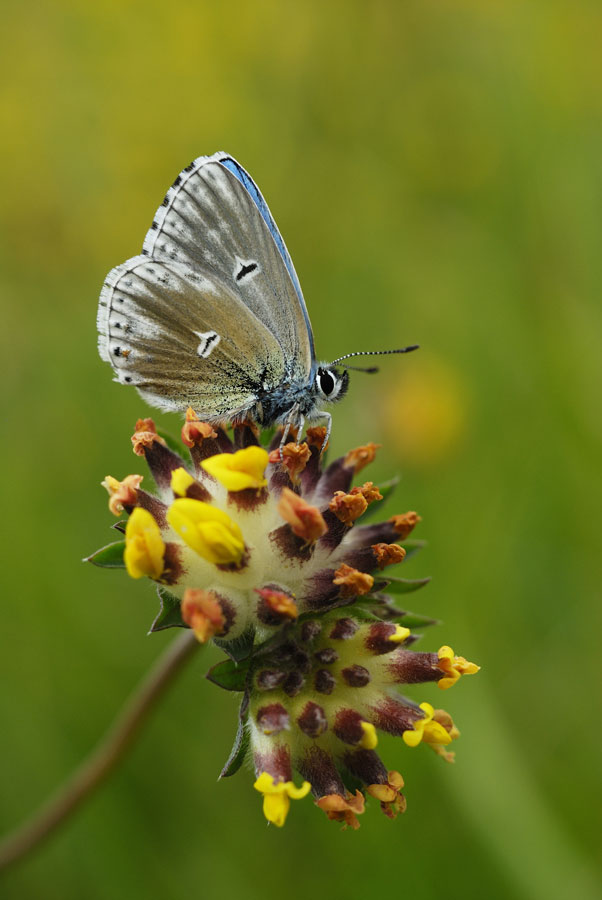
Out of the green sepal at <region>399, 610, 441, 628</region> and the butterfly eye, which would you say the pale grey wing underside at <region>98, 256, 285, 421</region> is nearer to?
the butterfly eye

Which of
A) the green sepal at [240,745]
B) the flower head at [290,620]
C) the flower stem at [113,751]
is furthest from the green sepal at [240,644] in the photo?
the flower stem at [113,751]

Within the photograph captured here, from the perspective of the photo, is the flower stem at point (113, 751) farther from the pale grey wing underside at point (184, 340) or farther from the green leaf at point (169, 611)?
the pale grey wing underside at point (184, 340)

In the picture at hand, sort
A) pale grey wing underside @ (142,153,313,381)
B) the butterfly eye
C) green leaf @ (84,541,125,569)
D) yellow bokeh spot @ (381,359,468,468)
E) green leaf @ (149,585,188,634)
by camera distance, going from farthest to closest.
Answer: yellow bokeh spot @ (381,359,468,468)
the butterfly eye
pale grey wing underside @ (142,153,313,381)
green leaf @ (84,541,125,569)
green leaf @ (149,585,188,634)

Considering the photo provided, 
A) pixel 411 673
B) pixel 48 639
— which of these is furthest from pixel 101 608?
pixel 411 673

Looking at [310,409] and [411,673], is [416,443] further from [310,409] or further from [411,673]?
[411,673]

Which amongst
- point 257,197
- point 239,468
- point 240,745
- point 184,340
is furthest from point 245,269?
point 240,745

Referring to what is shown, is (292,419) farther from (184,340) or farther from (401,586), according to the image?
(401,586)

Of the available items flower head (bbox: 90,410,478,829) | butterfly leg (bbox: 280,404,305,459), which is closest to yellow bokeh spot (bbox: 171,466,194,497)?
flower head (bbox: 90,410,478,829)
